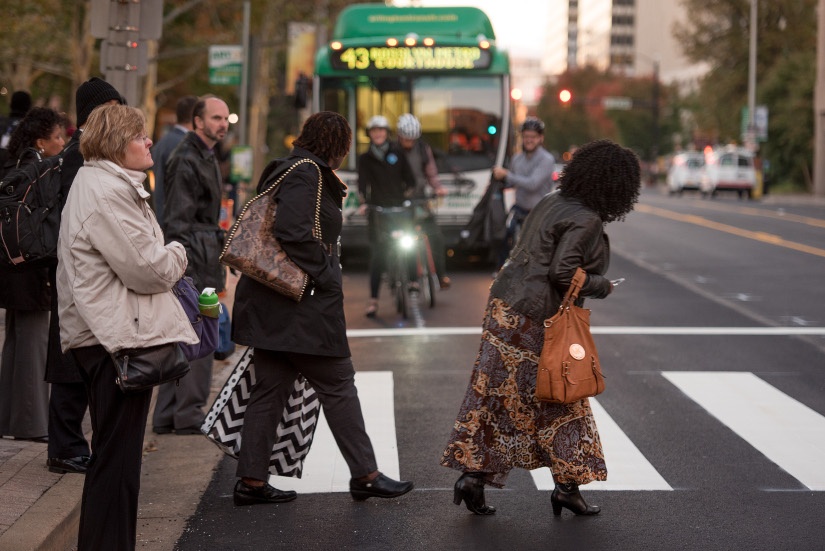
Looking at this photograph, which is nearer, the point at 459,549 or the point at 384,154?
the point at 459,549

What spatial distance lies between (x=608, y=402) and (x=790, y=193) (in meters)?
52.9

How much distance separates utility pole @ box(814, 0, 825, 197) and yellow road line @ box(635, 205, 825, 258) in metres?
17.3

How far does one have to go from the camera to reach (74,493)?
577cm

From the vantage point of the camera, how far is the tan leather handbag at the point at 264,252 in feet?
19.0

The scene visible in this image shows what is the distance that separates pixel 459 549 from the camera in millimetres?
5453

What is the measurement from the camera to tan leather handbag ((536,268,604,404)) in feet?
18.3

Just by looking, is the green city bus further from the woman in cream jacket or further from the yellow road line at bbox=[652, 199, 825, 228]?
the yellow road line at bbox=[652, 199, 825, 228]

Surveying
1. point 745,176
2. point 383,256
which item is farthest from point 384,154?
point 745,176

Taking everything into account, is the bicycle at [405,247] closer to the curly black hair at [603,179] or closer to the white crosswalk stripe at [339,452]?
the white crosswalk stripe at [339,452]

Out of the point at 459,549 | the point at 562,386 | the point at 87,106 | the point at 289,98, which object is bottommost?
the point at 459,549

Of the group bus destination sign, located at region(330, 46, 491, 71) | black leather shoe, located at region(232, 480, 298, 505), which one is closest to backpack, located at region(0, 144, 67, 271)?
black leather shoe, located at region(232, 480, 298, 505)

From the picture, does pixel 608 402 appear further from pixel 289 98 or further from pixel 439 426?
pixel 289 98

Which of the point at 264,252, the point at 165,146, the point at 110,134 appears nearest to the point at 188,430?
the point at 165,146

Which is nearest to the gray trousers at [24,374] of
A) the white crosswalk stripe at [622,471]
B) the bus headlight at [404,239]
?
the white crosswalk stripe at [622,471]
